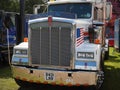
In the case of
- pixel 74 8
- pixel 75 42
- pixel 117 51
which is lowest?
pixel 117 51

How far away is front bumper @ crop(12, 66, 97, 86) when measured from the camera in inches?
355

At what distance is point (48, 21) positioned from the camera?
9383 millimetres

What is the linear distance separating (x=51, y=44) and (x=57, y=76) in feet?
2.74

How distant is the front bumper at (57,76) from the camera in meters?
9.01

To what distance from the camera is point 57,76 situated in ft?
30.2

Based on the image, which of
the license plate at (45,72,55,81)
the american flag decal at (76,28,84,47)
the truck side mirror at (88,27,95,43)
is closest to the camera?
the license plate at (45,72,55,81)

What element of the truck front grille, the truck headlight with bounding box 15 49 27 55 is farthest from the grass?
the truck front grille

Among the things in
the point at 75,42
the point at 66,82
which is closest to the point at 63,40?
the point at 75,42

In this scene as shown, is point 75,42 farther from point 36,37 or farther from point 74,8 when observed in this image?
point 74,8

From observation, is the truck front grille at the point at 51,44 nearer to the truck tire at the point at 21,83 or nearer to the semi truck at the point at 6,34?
the truck tire at the point at 21,83

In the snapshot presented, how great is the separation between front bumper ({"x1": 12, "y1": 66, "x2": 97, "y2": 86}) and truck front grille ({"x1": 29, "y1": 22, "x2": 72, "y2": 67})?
0.24 meters

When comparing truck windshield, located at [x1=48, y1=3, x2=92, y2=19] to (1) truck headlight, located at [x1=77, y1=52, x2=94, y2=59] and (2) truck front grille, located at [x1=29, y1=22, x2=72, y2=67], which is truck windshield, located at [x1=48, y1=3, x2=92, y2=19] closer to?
(2) truck front grille, located at [x1=29, y1=22, x2=72, y2=67]

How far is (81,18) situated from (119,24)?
12.2 meters

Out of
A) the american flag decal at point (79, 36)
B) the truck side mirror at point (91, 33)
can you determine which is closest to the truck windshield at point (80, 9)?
the truck side mirror at point (91, 33)
